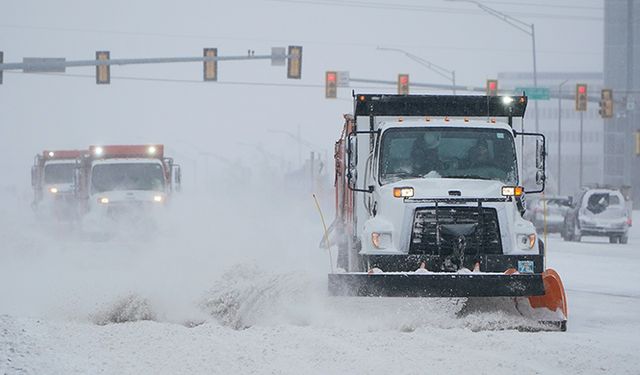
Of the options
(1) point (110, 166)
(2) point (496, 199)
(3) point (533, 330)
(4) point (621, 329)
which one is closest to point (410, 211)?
(2) point (496, 199)

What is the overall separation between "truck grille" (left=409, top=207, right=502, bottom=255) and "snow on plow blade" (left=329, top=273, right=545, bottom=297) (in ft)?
2.62

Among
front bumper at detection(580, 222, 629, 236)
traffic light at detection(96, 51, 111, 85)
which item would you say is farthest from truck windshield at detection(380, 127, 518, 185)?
front bumper at detection(580, 222, 629, 236)

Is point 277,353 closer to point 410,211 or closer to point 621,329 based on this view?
point 410,211

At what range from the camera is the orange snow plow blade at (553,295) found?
1334 centimetres

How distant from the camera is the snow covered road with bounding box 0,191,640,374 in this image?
10.7 metres

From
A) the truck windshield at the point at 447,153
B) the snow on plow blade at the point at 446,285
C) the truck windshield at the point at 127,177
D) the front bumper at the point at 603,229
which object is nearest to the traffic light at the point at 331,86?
the front bumper at the point at 603,229

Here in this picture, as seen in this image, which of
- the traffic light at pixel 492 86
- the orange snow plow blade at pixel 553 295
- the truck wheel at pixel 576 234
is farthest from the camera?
the traffic light at pixel 492 86

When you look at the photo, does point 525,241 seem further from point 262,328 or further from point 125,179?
point 125,179

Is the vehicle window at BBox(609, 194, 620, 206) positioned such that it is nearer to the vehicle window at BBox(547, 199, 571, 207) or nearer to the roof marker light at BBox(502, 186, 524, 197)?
the vehicle window at BBox(547, 199, 571, 207)

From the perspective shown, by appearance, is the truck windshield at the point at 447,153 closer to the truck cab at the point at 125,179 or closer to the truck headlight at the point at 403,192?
the truck headlight at the point at 403,192

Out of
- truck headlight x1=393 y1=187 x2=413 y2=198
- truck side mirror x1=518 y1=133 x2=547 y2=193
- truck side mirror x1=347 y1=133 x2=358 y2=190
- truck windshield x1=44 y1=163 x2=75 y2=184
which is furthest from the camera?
truck windshield x1=44 y1=163 x2=75 y2=184

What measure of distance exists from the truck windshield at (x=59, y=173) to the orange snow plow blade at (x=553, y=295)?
30.6 metres

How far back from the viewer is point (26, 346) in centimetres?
1128

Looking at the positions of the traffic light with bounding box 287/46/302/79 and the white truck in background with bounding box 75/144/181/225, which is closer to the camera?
the white truck in background with bounding box 75/144/181/225
